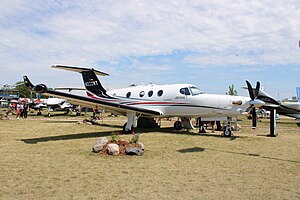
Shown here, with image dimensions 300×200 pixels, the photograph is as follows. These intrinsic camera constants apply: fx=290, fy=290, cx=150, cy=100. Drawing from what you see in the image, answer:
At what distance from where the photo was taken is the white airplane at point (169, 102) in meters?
15.0

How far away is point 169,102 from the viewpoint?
17641 mm

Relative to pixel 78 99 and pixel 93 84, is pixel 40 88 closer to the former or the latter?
pixel 78 99

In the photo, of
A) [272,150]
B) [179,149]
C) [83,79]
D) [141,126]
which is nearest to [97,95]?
[83,79]

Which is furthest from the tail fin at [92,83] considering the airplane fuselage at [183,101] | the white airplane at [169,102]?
the airplane fuselage at [183,101]

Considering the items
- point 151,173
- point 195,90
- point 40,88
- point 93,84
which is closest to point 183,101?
point 195,90

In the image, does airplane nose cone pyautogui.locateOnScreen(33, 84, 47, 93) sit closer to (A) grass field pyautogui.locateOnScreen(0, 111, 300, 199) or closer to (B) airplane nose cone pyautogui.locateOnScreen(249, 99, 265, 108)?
(A) grass field pyautogui.locateOnScreen(0, 111, 300, 199)

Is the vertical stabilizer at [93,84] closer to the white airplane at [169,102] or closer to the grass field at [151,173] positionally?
the white airplane at [169,102]

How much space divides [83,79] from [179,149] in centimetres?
1351

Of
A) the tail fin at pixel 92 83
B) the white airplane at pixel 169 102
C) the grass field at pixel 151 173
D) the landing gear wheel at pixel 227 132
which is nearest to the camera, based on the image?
the grass field at pixel 151 173

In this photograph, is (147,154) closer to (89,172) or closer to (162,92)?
(89,172)

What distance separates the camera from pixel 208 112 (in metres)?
16.1

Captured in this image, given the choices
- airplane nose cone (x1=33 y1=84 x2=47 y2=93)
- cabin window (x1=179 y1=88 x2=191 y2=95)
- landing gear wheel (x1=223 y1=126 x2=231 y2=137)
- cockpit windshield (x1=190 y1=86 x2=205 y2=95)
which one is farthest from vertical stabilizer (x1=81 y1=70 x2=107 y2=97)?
airplane nose cone (x1=33 y1=84 x2=47 y2=93)

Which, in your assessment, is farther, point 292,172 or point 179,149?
point 179,149

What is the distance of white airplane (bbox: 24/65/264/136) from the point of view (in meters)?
15.0
